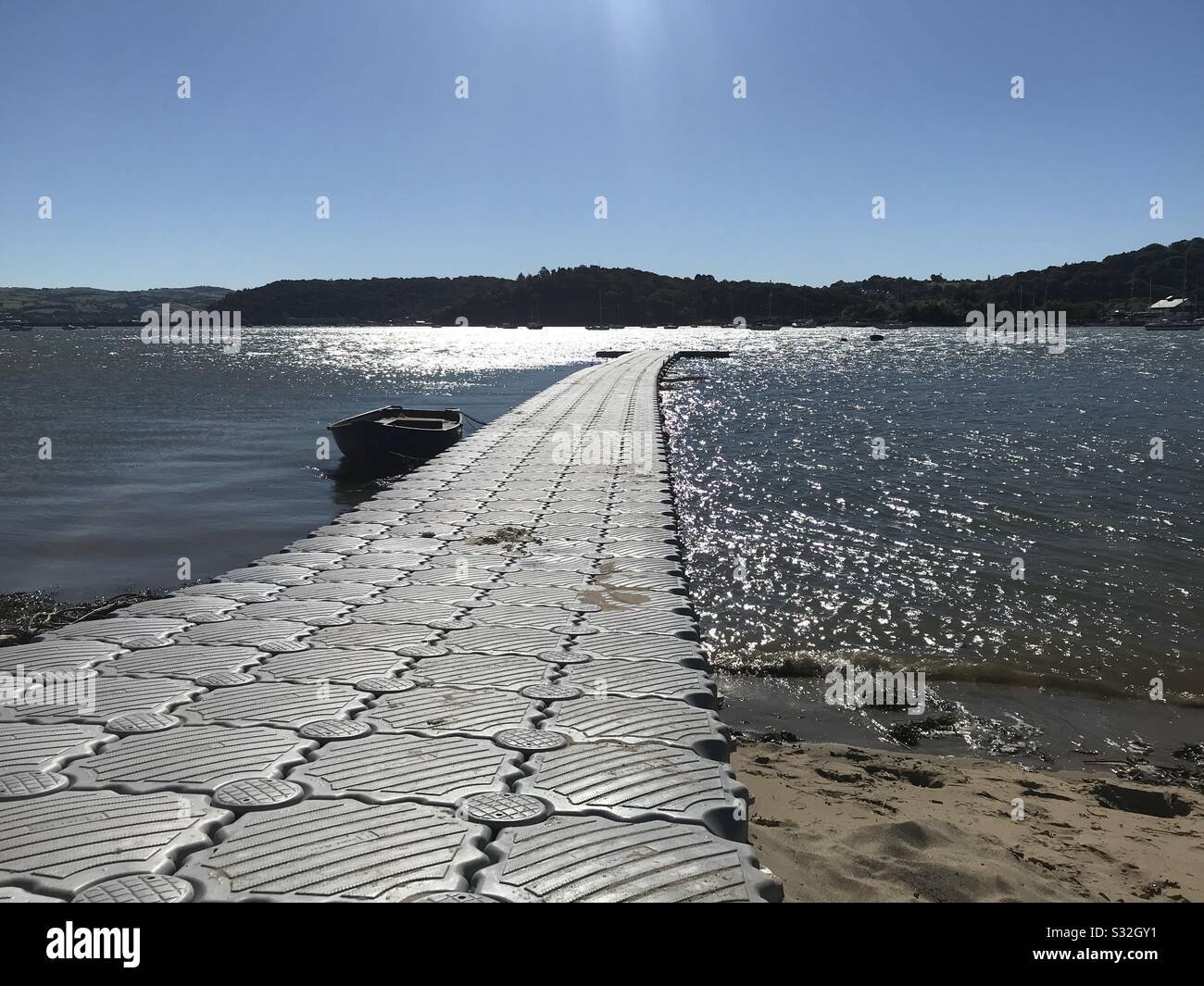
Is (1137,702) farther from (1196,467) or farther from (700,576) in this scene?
(1196,467)

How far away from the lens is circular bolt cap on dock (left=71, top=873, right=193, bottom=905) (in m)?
3.26

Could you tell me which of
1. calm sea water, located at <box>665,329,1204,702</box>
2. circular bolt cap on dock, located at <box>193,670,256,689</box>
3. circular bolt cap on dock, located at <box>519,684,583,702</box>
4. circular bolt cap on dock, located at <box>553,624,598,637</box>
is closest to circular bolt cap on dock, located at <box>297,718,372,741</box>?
circular bolt cap on dock, located at <box>193,670,256,689</box>

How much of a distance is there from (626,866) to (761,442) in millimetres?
30560

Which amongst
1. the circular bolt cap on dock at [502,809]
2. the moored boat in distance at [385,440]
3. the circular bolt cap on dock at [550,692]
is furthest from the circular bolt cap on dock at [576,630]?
the moored boat in distance at [385,440]

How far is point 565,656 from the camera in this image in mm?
6219

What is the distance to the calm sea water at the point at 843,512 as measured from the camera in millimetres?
12570

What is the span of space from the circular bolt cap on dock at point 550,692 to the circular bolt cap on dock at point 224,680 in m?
1.64

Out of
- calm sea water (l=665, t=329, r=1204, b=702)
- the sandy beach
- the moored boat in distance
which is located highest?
the moored boat in distance

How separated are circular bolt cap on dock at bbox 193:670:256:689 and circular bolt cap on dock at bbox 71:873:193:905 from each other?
216cm

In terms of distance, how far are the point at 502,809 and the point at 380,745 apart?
97 cm

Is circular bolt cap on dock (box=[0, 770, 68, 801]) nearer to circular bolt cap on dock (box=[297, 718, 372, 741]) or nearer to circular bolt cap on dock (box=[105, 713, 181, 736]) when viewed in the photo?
circular bolt cap on dock (box=[105, 713, 181, 736])

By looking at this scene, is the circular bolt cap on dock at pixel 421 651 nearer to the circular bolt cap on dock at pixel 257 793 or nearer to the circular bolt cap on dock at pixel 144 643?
the circular bolt cap on dock at pixel 144 643

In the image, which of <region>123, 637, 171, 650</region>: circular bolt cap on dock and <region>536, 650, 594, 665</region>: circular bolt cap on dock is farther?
<region>123, 637, 171, 650</region>: circular bolt cap on dock

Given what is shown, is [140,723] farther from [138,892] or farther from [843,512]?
[843,512]
